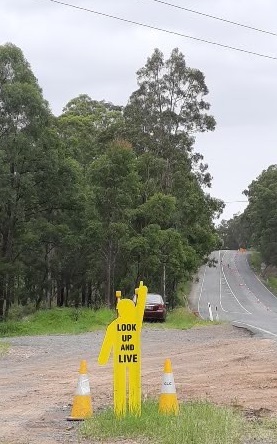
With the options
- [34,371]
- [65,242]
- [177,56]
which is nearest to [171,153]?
[177,56]

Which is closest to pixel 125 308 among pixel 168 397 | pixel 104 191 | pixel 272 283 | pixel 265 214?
pixel 168 397

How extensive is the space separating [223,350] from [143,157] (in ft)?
94.1

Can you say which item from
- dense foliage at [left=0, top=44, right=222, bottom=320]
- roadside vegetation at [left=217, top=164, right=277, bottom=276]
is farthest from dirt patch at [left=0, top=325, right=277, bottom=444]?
roadside vegetation at [left=217, top=164, right=277, bottom=276]

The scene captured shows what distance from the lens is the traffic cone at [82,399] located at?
8.73 m

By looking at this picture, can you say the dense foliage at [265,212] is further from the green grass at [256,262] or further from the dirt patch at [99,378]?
the dirt patch at [99,378]

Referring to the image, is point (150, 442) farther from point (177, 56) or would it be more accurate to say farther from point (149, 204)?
point (177, 56)

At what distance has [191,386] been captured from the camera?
11703mm

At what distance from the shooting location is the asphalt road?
64000 millimetres

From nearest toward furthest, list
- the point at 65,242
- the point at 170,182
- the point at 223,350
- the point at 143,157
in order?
the point at 223,350
the point at 65,242
the point at 143,157
the point at 170,182

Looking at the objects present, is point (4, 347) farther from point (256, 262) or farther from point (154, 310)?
point (256, 262)

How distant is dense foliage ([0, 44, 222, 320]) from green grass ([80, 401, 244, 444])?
28322 millimetres

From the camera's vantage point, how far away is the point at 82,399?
8.80 metres

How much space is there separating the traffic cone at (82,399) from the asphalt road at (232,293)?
145ft

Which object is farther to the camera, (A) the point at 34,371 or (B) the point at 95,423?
(A) the point at 34,371
